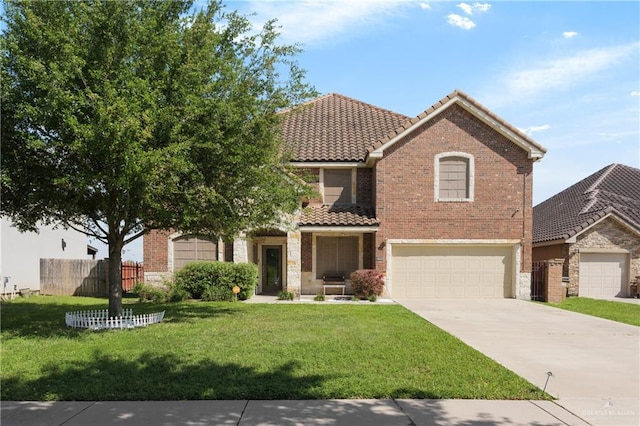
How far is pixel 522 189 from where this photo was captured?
19.5m

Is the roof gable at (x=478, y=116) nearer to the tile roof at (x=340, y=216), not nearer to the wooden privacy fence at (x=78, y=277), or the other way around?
the tile roof at (x=340, y=216)

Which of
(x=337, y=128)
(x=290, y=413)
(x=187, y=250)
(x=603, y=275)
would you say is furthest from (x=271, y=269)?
(x=290, y=413)

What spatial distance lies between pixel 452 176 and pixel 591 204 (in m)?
9.04

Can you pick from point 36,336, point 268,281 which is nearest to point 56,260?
point 268,281

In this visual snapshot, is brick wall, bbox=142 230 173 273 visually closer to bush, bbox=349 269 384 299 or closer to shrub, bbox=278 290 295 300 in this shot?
shrub, bbox=278 290 295 300

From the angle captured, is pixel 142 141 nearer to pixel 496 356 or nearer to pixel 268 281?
pixel 496 356

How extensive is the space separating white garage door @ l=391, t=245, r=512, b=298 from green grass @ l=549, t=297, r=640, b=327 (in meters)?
2.40

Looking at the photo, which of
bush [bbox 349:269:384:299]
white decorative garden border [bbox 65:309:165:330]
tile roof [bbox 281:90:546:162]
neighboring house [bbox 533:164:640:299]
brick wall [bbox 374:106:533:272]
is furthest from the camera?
neighboring house [bbox 533:164:640:299]

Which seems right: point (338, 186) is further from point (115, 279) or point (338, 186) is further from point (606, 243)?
point (606, 243)

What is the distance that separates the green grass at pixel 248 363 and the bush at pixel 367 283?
6011mm

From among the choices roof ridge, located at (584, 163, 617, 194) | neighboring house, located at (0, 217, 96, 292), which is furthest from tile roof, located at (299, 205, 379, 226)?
roof ridge, located at (584, 163, 617, 194)

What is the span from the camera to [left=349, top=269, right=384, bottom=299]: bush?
60.7 ft

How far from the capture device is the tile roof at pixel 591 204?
22.1 meters

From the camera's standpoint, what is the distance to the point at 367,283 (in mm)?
18547
